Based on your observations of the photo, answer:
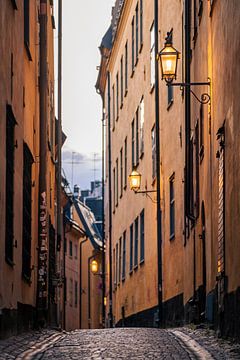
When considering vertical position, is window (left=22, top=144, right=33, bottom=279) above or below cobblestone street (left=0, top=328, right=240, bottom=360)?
above

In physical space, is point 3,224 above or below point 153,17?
below

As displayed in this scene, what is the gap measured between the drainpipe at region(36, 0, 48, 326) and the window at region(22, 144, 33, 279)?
4.05 ft

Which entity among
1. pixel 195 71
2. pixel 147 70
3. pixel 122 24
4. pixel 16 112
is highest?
pixel 122 24

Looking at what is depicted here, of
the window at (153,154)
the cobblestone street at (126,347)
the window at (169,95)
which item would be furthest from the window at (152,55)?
the cobblestone street at (126,347)

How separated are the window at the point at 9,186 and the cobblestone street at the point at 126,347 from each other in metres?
1.23

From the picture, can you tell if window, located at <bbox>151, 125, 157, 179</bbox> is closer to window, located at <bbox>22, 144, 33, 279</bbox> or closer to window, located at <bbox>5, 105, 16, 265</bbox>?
window, located at <bbox>22, 144, 33, 279</bbox>

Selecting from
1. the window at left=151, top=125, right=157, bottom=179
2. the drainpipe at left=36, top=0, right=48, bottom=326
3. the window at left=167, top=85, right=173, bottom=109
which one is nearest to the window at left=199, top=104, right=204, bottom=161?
the drainpipe at left=36, top=0, right=48, bottom=326

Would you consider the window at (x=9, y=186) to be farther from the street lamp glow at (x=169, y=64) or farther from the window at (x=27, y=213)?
the street lamp glow at (x=169, y=64)

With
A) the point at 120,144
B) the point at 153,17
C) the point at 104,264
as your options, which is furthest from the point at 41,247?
the point at 104,264

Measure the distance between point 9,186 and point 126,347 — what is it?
3203 mm

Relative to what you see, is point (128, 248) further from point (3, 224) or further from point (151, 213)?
point (3, 224)

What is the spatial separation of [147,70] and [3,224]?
16.3m

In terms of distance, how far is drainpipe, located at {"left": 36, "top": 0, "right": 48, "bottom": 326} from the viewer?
19.6 m

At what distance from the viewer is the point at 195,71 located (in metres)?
18.6
